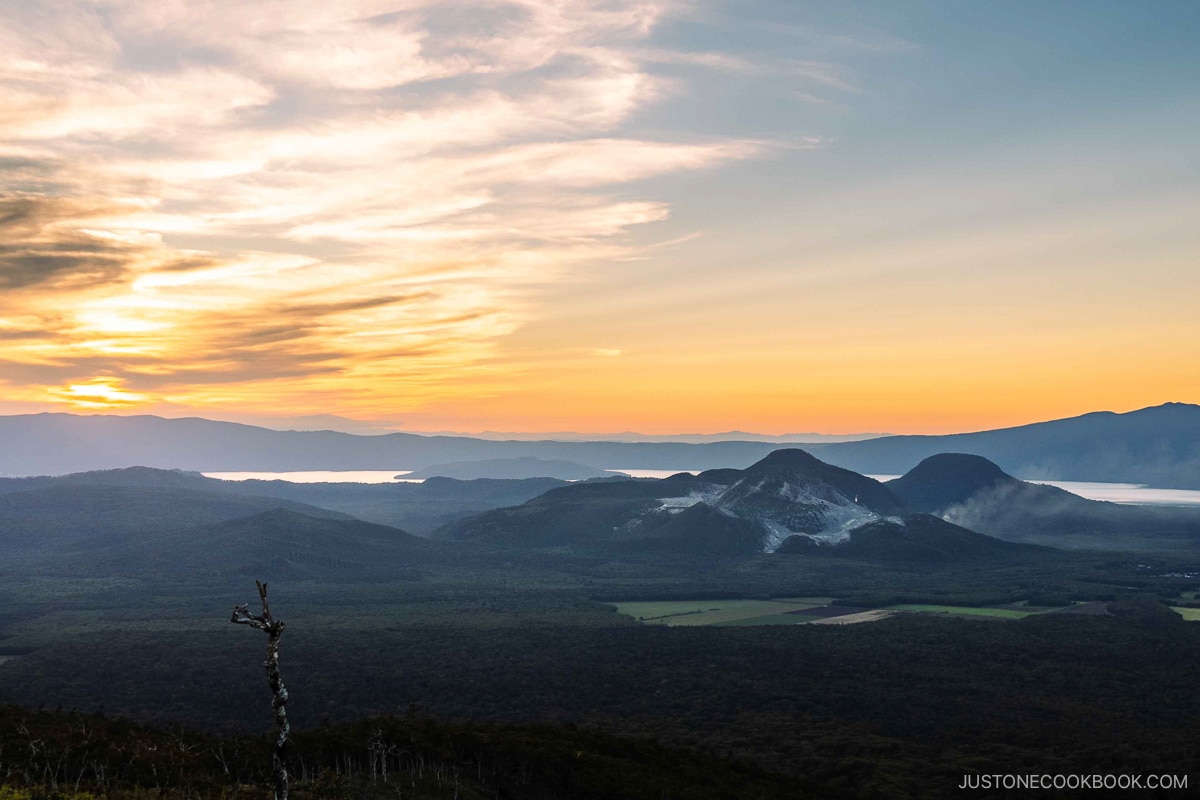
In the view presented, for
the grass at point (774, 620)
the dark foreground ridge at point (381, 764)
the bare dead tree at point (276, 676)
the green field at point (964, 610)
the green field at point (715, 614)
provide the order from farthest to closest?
the green field at point (964, 610), the green field at point (715, 614), the grass at point (774, 620), the dark foreground ridge at point (381, 764), the bare dead tree at point (276, 676)

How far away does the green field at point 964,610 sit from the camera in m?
180

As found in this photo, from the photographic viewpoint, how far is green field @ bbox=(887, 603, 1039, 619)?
589 feet

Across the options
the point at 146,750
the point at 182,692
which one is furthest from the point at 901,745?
the point at 182,692

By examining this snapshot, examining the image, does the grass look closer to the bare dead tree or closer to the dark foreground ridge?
the dark foreground ridge

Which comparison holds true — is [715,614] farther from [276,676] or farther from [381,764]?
[276,676]

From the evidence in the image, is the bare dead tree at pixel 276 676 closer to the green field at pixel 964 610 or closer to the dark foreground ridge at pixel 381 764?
the dark foreground ridge at pixel 381 764

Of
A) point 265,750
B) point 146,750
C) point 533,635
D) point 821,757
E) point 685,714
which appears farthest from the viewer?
point 533,635

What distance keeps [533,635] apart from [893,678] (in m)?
58.6

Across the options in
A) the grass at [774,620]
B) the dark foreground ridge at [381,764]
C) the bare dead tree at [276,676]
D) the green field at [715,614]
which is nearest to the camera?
the bare dead tree at [276,676]

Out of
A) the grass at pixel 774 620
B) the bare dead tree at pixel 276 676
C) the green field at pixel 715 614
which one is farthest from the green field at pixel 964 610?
the bare dead tree at pixel 276 676

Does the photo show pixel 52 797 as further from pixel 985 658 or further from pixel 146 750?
pixel 985 658

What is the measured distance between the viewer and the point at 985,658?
130 metres

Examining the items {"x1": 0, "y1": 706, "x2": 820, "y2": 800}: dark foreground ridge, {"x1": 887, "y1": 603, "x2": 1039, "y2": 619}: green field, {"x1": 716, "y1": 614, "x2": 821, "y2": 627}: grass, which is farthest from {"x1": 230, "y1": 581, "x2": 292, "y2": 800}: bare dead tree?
{"x1": 887, "y1": 603, "x2": 1039, "y2": 619}: green field

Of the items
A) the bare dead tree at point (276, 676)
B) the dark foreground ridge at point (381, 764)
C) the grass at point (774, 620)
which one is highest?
the bare dead tree at point (276, 676)
